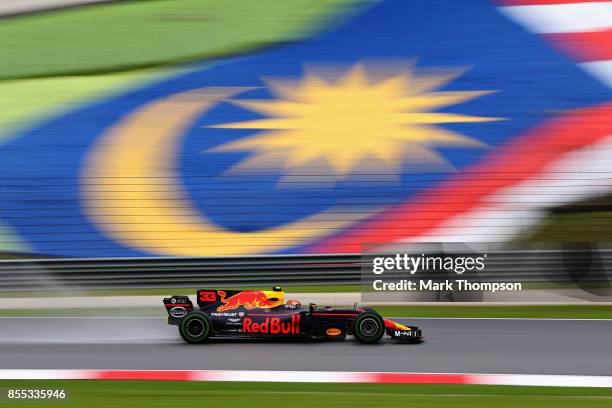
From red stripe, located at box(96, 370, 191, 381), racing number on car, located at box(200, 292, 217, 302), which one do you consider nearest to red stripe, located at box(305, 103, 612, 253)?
racing number on car, located at box(200, 292, 217, 302)

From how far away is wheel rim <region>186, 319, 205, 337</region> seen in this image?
26.0 ft

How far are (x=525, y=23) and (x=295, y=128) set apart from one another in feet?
16.6

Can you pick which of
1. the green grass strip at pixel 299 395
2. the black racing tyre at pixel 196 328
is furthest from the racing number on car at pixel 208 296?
the green grass strip at pixel 299 395

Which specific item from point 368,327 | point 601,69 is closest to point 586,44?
point 601,69

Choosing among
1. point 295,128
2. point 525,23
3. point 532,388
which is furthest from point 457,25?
point 532,388

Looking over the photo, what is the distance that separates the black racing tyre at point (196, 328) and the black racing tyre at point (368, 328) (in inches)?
59.2

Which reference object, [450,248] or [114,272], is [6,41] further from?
[450,248]

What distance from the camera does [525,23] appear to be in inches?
601

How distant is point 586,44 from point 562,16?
2.51ft

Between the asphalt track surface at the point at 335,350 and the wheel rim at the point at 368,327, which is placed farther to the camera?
the wheel rim at the point at 368,327

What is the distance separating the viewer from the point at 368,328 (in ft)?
25.6

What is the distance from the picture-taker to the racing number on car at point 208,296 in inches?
320

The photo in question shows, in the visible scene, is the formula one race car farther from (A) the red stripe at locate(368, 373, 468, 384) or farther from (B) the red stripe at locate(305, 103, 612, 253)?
(B) the red stripe at locate(305, 103, 612, 253)
